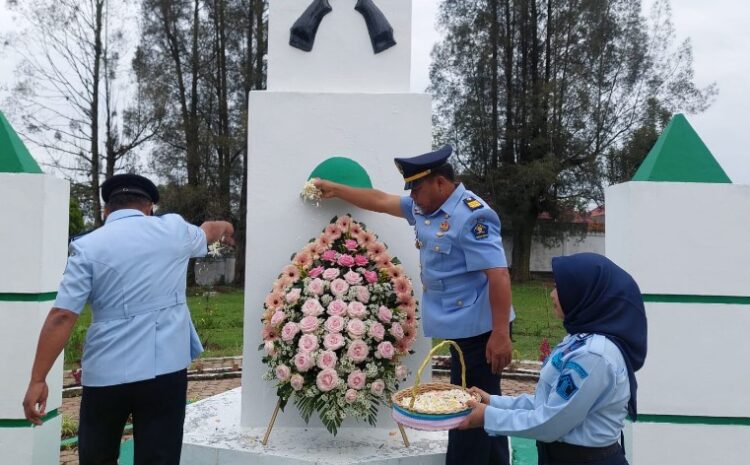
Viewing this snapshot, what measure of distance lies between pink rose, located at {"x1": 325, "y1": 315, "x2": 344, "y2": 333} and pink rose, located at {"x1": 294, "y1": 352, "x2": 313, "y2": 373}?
17 cm

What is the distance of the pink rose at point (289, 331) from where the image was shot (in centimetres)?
324

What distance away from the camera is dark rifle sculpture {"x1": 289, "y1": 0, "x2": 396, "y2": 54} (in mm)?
3824

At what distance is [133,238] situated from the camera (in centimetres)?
257

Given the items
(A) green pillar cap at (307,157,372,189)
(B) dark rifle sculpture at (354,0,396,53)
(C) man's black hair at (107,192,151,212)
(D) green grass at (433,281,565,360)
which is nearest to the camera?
(C) man's black hair at (107,192,151,212)

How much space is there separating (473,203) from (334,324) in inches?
37.4

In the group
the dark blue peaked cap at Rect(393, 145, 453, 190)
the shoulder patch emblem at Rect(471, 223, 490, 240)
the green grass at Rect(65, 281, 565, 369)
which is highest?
the dark blue peaked cap at Rect(393, 145, 453, 190)

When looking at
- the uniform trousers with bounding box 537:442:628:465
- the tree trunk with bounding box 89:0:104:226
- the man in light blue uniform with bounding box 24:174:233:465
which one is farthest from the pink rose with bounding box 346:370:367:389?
the tree trunk with bounding box 89:0:104:226

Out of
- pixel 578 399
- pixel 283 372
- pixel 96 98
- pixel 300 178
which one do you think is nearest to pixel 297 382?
pixel 283 372

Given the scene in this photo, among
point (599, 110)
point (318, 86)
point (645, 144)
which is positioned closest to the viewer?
point (318, 86)

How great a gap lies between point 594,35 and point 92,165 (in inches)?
726

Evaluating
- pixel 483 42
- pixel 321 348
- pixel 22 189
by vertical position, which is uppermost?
pixel 483 42

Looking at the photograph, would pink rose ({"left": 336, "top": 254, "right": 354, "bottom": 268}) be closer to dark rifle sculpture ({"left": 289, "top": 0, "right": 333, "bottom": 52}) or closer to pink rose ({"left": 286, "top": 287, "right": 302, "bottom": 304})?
pink rose ({"left": 286, "top": 287, "right": 302, "bottom": 304})

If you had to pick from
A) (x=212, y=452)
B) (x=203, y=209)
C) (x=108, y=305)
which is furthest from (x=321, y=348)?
(x=203, y=209)

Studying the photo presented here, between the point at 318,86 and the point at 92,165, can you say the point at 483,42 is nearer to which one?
the point at 92,165
